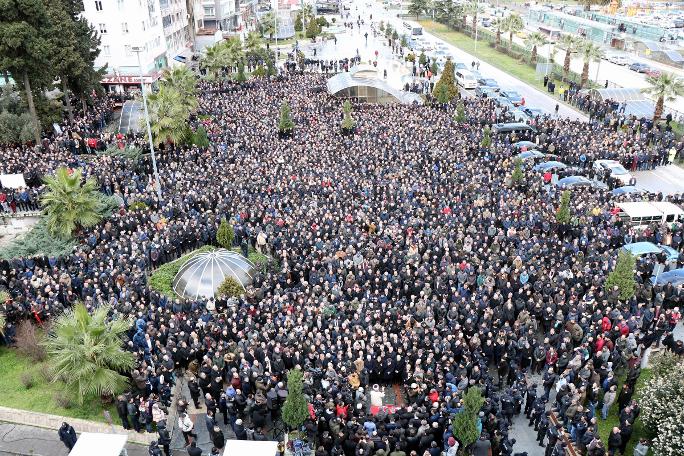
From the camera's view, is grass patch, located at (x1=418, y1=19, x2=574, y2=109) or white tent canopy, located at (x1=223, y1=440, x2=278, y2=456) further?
grass patch, located at (x1=418, y1=19, x2=574, y2=109)

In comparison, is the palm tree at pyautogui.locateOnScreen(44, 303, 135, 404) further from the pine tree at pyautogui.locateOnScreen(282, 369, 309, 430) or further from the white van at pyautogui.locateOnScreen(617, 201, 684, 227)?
the white van at pyautogui.locateOnScreen(617, 201, 684, 227)

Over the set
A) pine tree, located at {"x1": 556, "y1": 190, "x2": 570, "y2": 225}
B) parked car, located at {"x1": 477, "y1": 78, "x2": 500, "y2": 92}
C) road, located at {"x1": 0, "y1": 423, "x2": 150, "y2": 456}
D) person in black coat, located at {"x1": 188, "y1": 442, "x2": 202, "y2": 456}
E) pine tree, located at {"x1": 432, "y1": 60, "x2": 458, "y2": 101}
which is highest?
pine tree, located at {"x1": 432, "y1": 60, "x2": 458, "y2": 101}

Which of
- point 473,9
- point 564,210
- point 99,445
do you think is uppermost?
point 473,9

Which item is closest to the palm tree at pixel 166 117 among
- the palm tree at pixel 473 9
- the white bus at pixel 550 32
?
the palm tree at pixel 473 9

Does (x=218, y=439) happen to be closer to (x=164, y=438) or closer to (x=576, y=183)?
(x=164, y=438)

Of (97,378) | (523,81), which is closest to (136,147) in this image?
(97,378)

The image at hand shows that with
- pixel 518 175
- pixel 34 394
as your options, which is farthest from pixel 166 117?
pixel 518 175

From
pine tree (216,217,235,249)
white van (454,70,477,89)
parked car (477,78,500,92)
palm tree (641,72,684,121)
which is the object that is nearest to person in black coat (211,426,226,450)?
pine tree (216,217,235,249)
